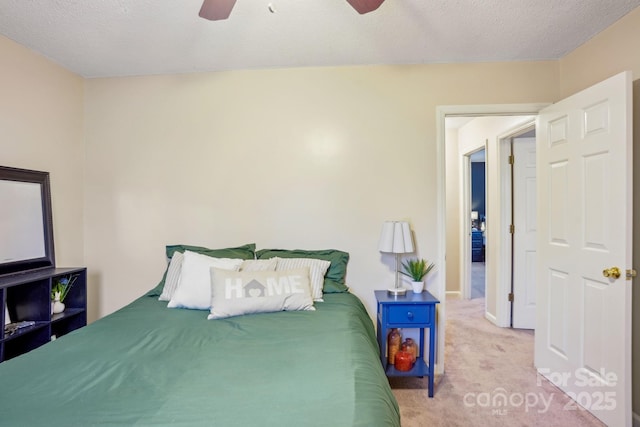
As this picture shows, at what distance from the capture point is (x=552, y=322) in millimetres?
2383

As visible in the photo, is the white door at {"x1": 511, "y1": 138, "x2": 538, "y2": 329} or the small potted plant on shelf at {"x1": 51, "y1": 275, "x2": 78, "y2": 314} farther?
the white door at {"x1": 511, "y1": 138, "x2": 538, "y2": 329}

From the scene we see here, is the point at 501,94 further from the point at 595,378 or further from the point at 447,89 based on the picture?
the point at 595,378

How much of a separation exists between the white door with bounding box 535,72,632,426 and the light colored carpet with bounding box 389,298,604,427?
5.6 inches

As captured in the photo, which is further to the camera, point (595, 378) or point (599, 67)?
point (599, 67)

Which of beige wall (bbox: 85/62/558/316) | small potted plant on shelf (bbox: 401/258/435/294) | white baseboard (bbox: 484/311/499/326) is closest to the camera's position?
small potted plant on shelf (bbox: 401/258/435/294)

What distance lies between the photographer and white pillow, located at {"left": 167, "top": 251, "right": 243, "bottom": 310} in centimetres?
201

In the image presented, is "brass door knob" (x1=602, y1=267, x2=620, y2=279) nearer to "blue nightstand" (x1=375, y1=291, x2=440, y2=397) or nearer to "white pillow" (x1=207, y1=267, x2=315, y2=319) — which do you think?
"blue nightstand" (x1=375, y1=291, x2=440, y2=397)

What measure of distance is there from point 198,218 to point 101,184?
904mm

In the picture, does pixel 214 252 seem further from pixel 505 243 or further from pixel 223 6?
pixel 505 243

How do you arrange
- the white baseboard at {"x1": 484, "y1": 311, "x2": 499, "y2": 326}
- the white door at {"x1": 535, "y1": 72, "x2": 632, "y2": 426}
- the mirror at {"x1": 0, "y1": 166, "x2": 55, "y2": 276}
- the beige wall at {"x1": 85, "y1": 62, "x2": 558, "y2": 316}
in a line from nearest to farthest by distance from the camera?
1. the white door at {"x1": 535, "y1": 72, "x2": 632, "y2": 426}
2. the mirror at {"x1": 0, "y1": 166, "x2": 55, "y2": 276}
3. the beige wall at {"x1": 85, "y1": 62, "x2": 558, "y2": 316}
4. the white baseboard at {"x1": 484, "y1": 311, "x2": 499, "y2": 326}

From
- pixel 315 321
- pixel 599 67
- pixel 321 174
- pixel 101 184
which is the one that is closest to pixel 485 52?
pixel 599 67

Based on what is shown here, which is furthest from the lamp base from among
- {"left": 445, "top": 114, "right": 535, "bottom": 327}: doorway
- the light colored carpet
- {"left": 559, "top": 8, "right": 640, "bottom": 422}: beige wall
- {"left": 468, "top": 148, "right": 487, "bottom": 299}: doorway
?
{"left": 468, "top": 148, "right": 487, "bottom": 299}: doorway

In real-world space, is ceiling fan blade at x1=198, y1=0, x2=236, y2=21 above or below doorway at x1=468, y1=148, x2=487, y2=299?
above

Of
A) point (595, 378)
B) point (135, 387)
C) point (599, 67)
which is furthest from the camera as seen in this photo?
point (599, 67)
